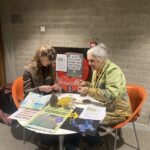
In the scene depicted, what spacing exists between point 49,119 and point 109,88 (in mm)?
577

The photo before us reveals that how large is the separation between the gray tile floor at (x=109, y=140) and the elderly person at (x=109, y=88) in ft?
2.17

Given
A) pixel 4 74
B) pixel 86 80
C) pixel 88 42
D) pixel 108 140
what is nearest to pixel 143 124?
pixel 108 140

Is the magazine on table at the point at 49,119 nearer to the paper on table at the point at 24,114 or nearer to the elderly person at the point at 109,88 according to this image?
the paper on table at the point at 24,114

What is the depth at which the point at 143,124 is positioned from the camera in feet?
10.0

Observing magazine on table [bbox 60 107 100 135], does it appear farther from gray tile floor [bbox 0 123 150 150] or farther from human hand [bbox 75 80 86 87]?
gray tile floor [bbox 0 123 150 150]

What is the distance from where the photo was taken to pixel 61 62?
97.7 inches

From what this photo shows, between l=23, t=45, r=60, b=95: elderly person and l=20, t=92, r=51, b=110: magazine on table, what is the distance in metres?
0.11

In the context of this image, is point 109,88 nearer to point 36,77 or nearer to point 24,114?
point 24,114

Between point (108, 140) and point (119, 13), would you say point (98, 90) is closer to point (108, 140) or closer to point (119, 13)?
point (108, 140)

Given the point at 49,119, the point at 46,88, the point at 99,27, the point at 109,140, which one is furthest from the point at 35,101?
the point at 99,27

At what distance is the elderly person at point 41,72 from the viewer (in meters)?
2.35

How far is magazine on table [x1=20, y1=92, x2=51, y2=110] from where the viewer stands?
2.01 metres

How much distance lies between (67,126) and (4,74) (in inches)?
98.8

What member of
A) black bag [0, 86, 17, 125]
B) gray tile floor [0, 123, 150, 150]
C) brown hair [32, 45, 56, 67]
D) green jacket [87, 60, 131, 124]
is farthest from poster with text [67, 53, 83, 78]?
black bag [0, 86, 17, 125]
